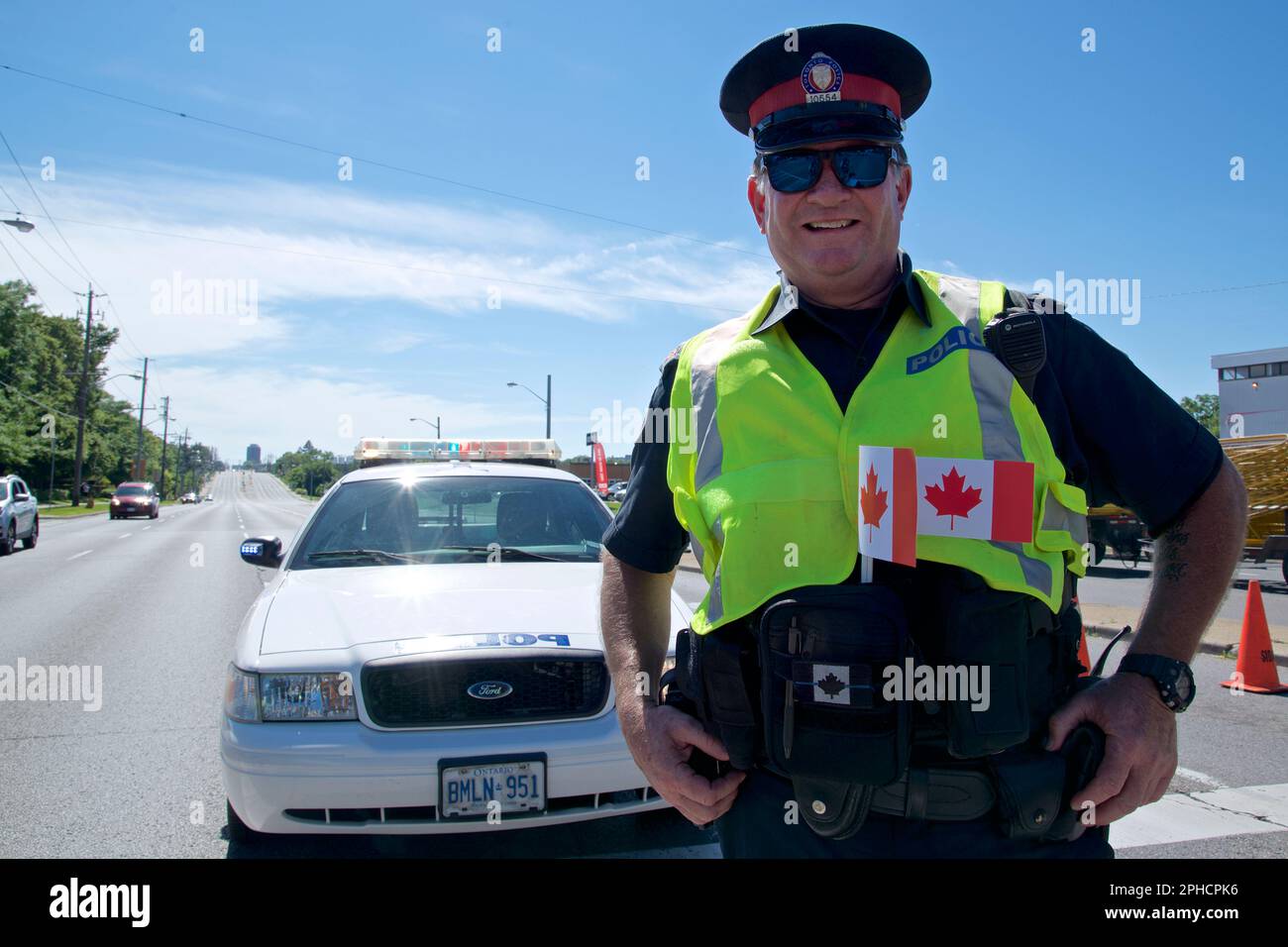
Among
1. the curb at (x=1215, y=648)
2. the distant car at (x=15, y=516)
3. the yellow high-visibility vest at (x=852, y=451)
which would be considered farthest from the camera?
the distant car at (x=15, y=516)

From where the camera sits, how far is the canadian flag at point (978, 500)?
1427mm

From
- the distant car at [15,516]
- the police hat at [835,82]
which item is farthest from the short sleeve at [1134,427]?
the distant car at [15,516]

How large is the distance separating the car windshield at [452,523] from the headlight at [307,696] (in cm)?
127

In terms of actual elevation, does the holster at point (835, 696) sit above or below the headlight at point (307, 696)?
above

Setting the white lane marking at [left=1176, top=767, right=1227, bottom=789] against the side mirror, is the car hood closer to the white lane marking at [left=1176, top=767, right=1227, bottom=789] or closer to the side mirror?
the side mirror

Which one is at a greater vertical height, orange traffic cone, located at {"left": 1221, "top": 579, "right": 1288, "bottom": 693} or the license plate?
the license plate

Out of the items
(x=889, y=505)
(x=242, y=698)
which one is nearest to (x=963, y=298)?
(x=889, y=505)

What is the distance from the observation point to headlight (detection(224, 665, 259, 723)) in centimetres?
328

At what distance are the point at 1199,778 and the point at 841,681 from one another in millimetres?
4521

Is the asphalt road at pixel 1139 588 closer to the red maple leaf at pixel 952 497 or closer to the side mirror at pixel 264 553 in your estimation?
the side mirror at pixel 264 553

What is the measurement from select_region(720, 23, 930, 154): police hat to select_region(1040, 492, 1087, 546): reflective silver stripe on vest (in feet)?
2.55

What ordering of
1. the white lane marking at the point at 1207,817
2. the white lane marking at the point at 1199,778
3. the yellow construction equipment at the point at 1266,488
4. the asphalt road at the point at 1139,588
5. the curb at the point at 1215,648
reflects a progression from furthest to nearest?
the yellow construction equipment at the point at 1266,488, the asphalt road at the point at 1139,588, the curb at the point at 1215,648, the white lane marking at the point at 1199,778, the white lane marking at the point at 1207,817

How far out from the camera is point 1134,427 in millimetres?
1526

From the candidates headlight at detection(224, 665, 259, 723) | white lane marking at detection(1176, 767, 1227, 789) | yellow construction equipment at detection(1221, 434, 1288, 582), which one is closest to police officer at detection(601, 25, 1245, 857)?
headlight at detection(224, 665, 259, 723)
